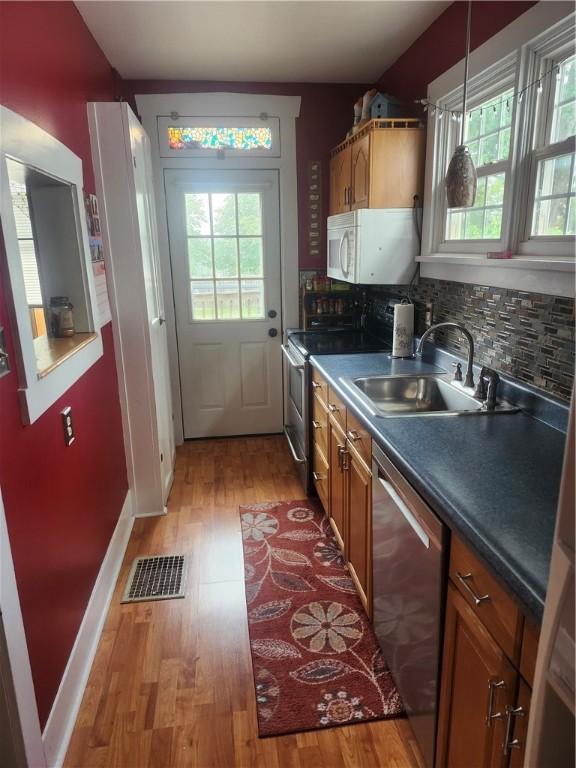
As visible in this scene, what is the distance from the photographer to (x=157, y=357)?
296 cm

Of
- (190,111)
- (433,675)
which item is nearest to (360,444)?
(433,675)

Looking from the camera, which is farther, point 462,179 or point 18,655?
point 462,179

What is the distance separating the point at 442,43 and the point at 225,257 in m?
1.90

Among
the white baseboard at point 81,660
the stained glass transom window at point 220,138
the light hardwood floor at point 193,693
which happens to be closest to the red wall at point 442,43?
the stained glass transom window at point 220,138

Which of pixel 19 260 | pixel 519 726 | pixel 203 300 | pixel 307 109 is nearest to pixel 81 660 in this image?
pixel 19 260

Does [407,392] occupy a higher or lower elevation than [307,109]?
lower

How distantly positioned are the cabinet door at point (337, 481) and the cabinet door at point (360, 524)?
0.07 metres

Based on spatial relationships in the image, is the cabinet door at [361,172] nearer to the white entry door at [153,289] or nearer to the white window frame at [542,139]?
the white window frame at [542,139]

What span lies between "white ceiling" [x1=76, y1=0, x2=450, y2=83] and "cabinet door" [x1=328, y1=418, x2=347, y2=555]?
6.25 feet

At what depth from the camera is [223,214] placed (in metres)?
3.61

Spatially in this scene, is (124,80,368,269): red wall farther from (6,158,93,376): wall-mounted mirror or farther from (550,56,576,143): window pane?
(550,56,576,143): window pane

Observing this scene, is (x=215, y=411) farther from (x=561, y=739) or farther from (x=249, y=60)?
(x=561, y=739)

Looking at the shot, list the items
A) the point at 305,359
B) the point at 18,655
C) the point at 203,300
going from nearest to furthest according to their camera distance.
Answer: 1. the point at 18,655
2. the point at 305,359
3. the point at 203,300

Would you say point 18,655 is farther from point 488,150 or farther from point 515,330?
point 488,150
